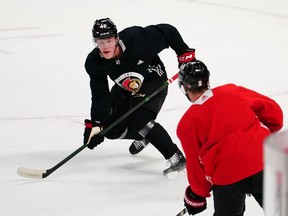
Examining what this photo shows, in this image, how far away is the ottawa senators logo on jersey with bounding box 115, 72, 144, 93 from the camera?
3.00 m

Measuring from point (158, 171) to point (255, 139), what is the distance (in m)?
1.35

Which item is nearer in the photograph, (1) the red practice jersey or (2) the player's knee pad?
(1) the red practice jersey

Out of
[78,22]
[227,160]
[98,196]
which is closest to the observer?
[227,160]

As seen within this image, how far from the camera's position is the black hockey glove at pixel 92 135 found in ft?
9.71

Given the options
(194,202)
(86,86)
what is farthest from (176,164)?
(86,86)

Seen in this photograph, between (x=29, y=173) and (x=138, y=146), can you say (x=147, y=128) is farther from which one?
(x=29, y=173)

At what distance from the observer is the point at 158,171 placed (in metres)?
3.06

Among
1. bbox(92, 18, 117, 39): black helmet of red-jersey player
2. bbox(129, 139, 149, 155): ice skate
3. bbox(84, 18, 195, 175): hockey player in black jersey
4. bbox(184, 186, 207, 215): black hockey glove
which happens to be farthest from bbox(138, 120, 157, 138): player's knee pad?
bbox(184, 186, 207, 215): black hockey glove

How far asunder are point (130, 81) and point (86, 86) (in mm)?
1547

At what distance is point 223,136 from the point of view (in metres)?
1.73

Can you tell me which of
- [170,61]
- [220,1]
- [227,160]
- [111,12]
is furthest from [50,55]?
[227,160]

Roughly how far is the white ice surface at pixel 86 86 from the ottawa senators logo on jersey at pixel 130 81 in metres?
0.39

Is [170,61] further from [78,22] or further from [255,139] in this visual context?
[255,139]

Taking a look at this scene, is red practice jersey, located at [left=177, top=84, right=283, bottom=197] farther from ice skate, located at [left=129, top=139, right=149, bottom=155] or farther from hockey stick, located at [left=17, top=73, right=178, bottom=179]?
ice skate, located at [left=129, top=139, right=149, bottom=155]
